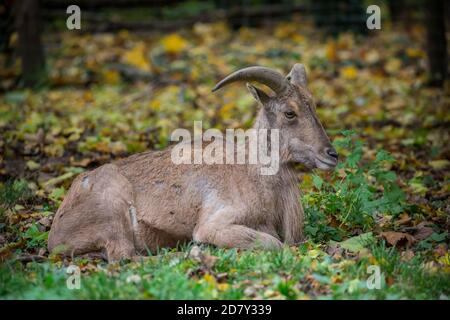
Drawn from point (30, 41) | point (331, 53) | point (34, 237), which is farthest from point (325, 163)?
point (331, 53)

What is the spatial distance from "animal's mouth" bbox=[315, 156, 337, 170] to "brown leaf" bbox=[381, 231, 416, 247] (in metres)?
0.89

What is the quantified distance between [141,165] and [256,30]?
13263 millimetres

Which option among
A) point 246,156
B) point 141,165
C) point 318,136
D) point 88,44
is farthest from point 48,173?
point 88,44

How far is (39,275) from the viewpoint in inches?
255

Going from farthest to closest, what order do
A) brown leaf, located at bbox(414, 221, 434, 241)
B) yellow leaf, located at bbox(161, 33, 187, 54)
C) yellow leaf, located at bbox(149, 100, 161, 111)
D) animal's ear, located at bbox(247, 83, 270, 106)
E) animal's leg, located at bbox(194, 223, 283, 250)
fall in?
yellow leaf, located at bbox(161, 33, 187, 54) < yellow leaf, located at bbox(149, 100, 161, 111) < animal's ear, located at bbox(247, 83, 270, 106) < brown leaf, located at bbox(414, 221, 434, 241) < animal's leg, located at bbox(194, 223, 283, 250)

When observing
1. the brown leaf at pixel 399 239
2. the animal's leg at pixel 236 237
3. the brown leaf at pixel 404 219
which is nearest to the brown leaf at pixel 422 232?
the brown leaf at pixel 404 219

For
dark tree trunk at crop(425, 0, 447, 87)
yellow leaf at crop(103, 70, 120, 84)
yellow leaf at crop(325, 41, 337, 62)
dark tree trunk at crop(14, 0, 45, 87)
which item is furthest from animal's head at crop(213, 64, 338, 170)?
yellow leaf at crop(325, 41, 337, 62)

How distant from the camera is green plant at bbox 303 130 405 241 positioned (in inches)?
318

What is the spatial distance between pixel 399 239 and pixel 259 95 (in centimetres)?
212

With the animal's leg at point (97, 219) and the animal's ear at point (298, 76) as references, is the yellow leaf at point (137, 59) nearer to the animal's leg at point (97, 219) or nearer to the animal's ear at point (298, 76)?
the animal's ear at point (298, 76)

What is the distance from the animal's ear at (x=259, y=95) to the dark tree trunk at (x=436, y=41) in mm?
8000

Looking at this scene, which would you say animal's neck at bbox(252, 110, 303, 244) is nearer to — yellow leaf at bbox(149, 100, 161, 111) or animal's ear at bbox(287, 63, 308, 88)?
animal's ear at bbox(287, 63, 308, 88)

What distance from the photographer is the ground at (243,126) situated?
251 inches

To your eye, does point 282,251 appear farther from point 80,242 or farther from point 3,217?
point 3,217
